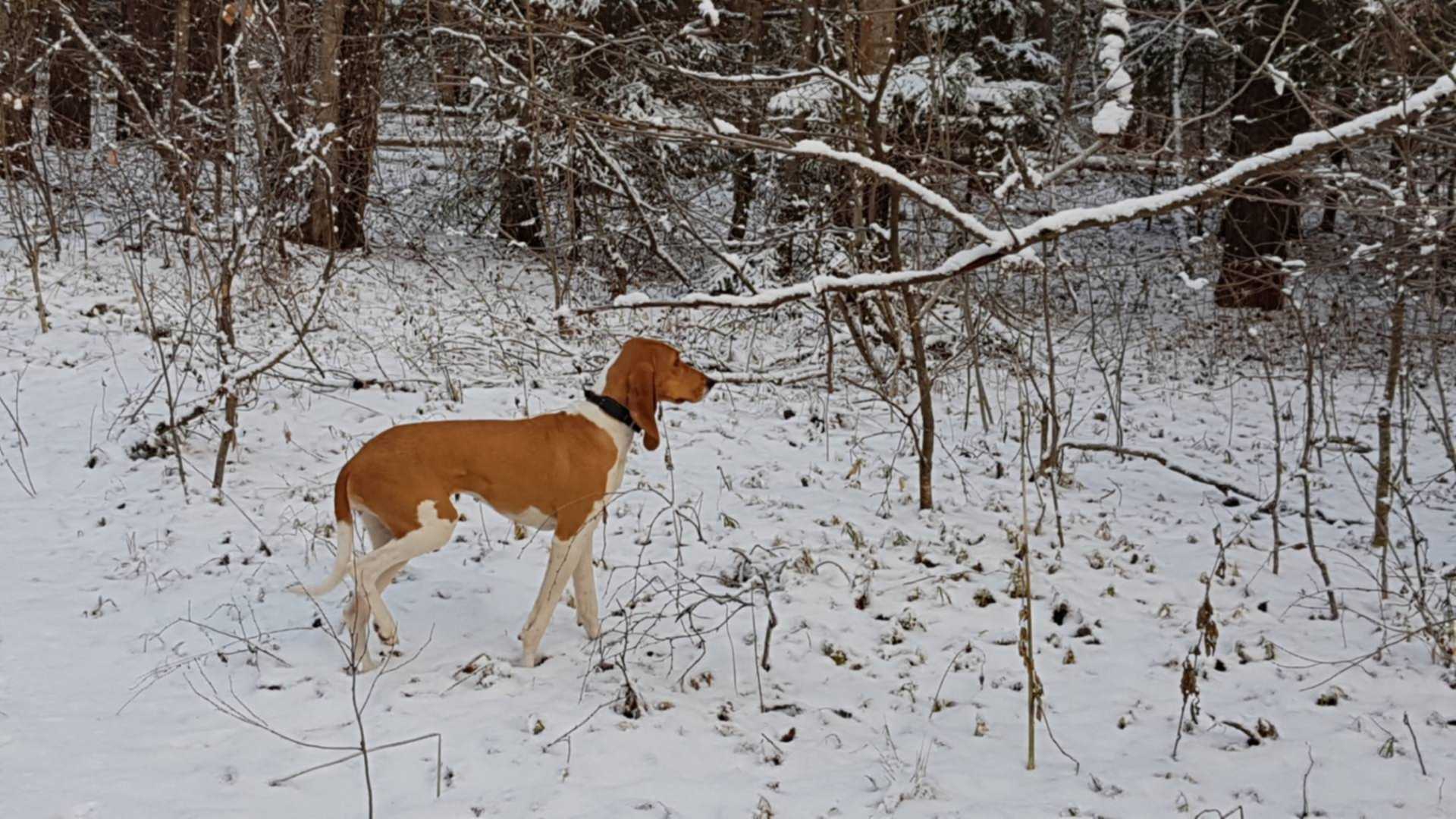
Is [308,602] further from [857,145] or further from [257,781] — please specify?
[857,145]

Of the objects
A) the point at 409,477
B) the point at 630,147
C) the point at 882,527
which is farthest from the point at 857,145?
the point at 630,147

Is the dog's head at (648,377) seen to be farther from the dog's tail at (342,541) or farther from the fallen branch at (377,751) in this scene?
the fallen branch at (377,751)

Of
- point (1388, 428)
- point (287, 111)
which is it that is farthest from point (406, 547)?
point (287, 111)

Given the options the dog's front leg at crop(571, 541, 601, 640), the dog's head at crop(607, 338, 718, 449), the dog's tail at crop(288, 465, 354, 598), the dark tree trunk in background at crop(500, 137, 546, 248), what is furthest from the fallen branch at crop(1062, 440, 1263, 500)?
the dark tree trunk in background at crop(500, 137, 546, 248)

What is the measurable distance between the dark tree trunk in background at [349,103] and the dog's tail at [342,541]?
7.09m

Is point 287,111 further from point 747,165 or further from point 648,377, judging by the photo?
point 747,165

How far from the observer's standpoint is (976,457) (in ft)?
26.4

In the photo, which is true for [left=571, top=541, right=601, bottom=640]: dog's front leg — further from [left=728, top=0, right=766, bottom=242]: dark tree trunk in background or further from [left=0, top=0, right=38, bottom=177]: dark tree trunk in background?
[left=0, top=0, right=38, bottom=177]: dark tree trunk in background

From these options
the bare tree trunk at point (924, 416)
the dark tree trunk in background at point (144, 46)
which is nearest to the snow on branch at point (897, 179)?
the bare tree trunk at point (924, 416)

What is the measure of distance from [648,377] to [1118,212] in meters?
2.28

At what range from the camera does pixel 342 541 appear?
4480mm

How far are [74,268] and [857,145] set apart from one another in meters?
9.32

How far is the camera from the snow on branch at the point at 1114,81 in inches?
125

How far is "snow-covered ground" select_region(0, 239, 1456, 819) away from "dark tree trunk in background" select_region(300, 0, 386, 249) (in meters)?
4.22
